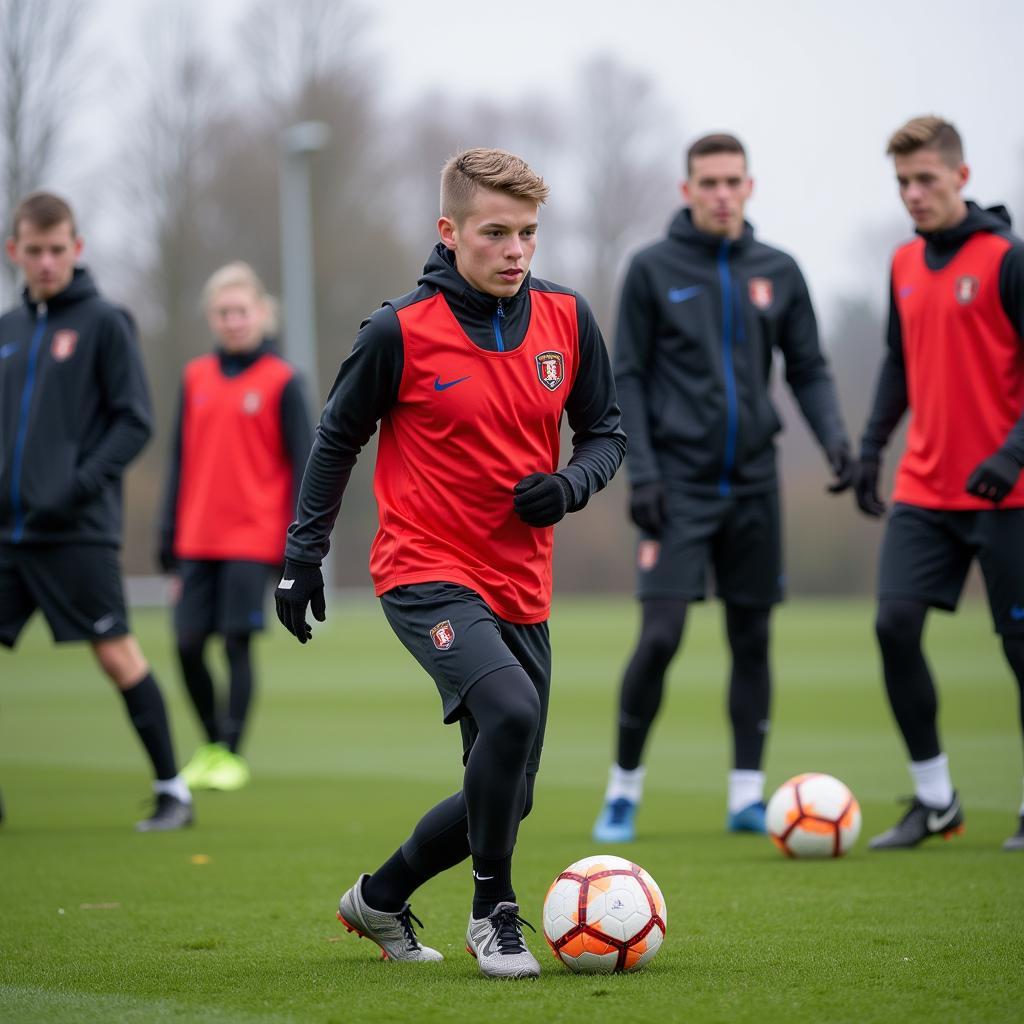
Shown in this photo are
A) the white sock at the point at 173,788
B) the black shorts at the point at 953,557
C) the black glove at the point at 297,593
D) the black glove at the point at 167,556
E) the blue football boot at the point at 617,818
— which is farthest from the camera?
the black glove at the point at 167,556

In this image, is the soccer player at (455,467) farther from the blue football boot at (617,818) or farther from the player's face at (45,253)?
the player's face at (45,253)

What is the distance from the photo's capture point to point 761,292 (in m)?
7.66

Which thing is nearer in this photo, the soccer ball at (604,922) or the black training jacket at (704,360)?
the soccer ball at (604,922)

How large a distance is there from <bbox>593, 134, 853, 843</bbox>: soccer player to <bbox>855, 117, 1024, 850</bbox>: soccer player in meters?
0.56

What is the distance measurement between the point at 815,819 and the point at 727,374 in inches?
82.5

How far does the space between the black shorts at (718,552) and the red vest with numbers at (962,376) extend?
2.63 ft

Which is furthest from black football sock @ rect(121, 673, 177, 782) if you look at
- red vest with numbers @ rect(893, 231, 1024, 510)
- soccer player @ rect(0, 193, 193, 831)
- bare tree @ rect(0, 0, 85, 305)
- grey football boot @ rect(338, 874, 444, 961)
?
bare tree @ rect(0, 0, 85, 305)

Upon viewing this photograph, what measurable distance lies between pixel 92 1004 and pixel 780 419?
447cm

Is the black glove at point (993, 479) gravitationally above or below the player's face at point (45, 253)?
below

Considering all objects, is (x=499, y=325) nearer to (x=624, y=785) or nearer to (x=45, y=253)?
(x=624, y=785)

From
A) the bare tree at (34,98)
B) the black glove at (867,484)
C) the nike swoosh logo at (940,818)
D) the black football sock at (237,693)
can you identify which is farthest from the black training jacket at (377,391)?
the bare tree at (34,98)

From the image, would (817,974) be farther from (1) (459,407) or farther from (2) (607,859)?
(1) (459,407)

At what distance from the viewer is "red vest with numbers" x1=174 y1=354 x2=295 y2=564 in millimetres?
9586

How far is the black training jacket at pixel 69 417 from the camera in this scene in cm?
752
